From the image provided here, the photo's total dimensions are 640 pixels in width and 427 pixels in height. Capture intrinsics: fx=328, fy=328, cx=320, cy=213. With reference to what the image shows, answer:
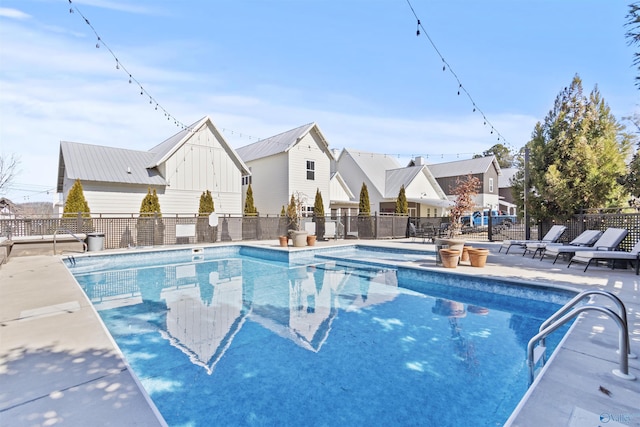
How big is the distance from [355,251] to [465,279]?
7898mm

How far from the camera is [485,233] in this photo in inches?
833

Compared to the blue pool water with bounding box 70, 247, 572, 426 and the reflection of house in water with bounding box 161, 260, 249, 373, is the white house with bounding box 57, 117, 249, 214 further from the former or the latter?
the reflection of house in water with bounding box 161, 260, 249, 373

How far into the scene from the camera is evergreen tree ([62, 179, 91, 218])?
1384 cm

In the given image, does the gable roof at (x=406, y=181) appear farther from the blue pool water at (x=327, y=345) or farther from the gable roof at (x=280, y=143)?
the blue pool water at (x=327, y=345)

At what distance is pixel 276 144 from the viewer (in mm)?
21469

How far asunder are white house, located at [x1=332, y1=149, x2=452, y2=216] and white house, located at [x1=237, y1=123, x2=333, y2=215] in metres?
3.30

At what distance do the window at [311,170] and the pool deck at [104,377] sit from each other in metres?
17.1

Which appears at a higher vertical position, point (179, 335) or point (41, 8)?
point (41, 8)

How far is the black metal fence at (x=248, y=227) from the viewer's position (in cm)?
1052

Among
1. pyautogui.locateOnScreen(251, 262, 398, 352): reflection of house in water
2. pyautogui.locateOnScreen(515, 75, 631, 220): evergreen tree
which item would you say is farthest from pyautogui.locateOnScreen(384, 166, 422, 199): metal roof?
pyautogui.locateOnScreen(251, 262, 398, 352): reflection of house in water

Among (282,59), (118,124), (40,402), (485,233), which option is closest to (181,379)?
(40,402)

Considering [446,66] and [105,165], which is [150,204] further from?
Result: [446,66]

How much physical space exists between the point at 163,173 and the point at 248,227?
17.3ft

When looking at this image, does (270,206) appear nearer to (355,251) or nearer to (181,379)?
(355,251)
